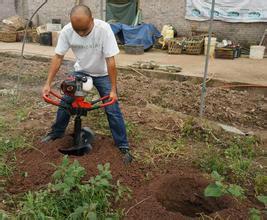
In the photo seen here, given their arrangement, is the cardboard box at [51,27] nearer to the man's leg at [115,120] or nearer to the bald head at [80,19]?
the man's leg at [115,120]

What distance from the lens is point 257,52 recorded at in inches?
426

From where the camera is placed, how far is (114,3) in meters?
13.5

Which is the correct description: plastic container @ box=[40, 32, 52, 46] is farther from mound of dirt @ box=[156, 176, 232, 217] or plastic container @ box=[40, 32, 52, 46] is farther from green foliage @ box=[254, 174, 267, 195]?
green foliage @ box=[254, 174, 267, 195]

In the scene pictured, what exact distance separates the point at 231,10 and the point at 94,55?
858 cm

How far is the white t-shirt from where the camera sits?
13.0 ft

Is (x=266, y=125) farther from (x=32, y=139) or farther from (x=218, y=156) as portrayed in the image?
(x=32, y=139)

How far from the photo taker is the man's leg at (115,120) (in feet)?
13.6

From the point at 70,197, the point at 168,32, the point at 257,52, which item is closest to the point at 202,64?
the point at 257,52

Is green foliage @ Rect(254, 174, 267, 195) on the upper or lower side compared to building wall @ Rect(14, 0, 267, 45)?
lower

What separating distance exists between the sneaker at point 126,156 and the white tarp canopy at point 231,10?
857cm

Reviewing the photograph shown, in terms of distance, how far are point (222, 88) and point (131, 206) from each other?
4.49 metres

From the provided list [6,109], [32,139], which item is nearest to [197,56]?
[6,109]

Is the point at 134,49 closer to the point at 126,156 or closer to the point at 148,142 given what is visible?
the point at 148,142

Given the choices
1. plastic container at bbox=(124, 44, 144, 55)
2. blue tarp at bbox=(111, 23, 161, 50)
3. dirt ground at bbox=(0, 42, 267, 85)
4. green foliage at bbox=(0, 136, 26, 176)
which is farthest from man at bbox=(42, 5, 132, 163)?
blue tarp at bbox=(111, 23, 161, 50)
